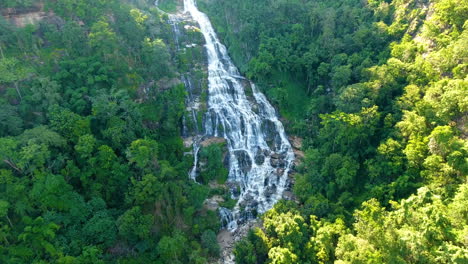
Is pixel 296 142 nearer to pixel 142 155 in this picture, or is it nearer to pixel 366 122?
pixel 366 122

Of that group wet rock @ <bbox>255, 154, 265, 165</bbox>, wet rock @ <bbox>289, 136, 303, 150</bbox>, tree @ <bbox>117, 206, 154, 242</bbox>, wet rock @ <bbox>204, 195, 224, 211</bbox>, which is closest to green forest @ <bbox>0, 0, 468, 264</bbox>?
tree @ <bbox>117, 206, 154, 242</bbox>

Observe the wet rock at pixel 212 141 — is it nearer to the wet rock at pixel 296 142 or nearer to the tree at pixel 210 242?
the wet rock at pixel 296 142

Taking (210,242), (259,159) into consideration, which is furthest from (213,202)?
(259,159)

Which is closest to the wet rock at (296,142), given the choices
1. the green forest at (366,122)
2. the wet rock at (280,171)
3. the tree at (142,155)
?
the green forest at (366,122)

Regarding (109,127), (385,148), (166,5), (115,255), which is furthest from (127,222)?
(166,5)

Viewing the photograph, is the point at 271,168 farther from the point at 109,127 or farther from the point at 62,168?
the point at 62,168

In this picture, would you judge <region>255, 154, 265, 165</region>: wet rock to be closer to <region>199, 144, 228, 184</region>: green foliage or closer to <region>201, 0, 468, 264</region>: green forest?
<region>199, 144, 228, 184</region>: green foliage
